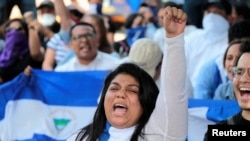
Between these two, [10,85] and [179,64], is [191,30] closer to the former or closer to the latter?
[10,85]

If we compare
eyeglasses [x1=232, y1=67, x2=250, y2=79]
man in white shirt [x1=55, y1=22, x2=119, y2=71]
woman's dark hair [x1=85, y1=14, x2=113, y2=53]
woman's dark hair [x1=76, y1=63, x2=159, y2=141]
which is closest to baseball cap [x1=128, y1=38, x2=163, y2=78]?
man in white shirt [x1=55, y1=22, x2=119, y2=71]

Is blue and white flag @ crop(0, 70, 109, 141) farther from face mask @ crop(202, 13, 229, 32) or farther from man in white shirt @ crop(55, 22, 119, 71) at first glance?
face mask @ crop(202, 13, 229, 32)

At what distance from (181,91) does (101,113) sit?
728 millimetres

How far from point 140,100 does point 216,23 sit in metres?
3.59

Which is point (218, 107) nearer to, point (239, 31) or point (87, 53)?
point (239, 31)

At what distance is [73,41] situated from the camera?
24.3ft

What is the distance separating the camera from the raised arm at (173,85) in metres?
4.06

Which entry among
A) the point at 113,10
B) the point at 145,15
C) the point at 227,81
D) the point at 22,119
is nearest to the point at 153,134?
the point at 227,81

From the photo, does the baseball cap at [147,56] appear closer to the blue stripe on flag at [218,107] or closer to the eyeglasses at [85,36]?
the blue stripe on flag at [218,107]

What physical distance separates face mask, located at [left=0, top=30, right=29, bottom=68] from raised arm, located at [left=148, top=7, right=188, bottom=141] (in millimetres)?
4466

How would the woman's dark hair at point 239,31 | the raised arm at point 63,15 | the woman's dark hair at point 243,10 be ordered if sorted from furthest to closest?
1. the woman's dark hair at point 243,10
2. the raised arm at point 63,15
3. the woman's dark hair at point 239,31

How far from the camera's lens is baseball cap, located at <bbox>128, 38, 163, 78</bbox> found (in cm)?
605

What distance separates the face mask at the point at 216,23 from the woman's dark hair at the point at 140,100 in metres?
3.33

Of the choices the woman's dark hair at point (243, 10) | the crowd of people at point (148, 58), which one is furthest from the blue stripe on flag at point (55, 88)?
the woman's dark hair at point (243, 10)
